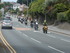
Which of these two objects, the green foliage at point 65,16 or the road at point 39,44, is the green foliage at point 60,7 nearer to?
the green foliage at point 65,16

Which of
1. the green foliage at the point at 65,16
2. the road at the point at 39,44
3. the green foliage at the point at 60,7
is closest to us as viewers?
the road at the point at 39,44

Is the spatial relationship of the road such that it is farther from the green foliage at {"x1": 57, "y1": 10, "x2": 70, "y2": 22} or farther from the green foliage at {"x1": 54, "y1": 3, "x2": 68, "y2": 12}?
the green foliage at {"x1": 54, "y1": 3, "x2": 68, "y2": 12}

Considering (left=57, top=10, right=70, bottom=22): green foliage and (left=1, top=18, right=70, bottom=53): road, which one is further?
(left=57, top=10, right=70, bottom=22): green foliage

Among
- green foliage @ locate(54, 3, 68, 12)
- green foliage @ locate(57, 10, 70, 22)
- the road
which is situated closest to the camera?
the road

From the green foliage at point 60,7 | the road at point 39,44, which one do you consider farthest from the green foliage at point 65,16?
the road at point 39,44

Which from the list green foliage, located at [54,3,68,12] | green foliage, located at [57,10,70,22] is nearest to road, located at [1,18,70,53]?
green foliage, located at [57,10,70,22]

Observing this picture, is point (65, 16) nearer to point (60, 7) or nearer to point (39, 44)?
point (60, 7)

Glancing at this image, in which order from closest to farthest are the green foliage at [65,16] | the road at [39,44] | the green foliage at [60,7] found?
the road at [39,44]
the green foliage at [65,16]
the green foliage at [60,7]

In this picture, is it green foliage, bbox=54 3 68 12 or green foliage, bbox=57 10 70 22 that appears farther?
green foliage, bbox=54 3 68 12

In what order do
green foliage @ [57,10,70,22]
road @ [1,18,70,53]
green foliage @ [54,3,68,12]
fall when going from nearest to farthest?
road @ [1,18,70,53]
green foliage @ [57,10,70,22]
green foliage @ [54,3,68,12]

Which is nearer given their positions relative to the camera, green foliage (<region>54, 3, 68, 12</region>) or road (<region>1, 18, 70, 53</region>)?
road (<region>1, 18, 70, 53</region>)

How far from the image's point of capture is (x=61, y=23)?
5269 centimetres

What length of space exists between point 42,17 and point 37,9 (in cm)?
231

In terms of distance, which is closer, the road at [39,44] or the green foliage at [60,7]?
the road at [39,44]
